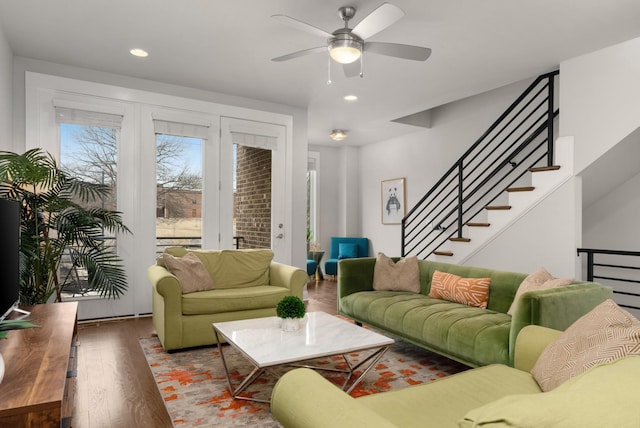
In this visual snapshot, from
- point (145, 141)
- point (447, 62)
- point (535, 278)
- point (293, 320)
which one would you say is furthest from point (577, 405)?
point (145, 141)

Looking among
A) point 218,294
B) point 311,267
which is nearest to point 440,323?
point 218,294

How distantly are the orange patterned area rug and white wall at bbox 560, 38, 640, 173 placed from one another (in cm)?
256

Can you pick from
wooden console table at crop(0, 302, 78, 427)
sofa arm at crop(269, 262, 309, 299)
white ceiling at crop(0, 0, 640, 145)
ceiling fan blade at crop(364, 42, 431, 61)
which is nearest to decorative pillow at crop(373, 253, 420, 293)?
sofa arm at crop(269, 262, 309, 299)

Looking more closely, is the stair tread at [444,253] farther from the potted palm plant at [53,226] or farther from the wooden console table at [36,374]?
the wooden console table at [36,374]

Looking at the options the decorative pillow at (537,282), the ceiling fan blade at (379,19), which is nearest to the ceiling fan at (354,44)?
the ceiling fan blade at (379,19)

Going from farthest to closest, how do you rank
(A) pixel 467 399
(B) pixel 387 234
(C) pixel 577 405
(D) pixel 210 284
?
(B) pixel 387 234
(D) pixel 210 284
(A) pixel 467 399
(C) pixel 577 405

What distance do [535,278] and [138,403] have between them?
105 inches

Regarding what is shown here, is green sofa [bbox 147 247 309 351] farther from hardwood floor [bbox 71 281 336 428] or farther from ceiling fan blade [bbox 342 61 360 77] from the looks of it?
ceiling fan blade [bbox 342 61 360 77]

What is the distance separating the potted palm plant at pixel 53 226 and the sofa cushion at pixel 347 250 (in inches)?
165

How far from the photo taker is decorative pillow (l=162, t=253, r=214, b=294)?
3.57 m

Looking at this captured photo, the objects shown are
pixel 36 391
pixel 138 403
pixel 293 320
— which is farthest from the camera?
pixel 293 320

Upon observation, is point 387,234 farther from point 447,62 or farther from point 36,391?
point 36,391

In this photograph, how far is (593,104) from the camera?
12.8ft

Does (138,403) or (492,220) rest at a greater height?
(492,220)
